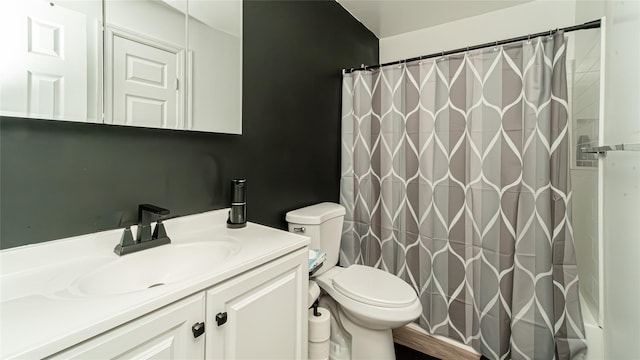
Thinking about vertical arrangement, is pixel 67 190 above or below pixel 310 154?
below

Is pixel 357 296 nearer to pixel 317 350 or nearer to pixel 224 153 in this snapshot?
pixel 317 350

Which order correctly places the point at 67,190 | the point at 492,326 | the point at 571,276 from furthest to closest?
the point at 492,326 → the point at 571,276 → the point at 67,190

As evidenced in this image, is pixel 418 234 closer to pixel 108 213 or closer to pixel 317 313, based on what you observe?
pixel 317 313

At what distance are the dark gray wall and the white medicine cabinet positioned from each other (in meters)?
0.06

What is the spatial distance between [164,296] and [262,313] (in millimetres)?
357

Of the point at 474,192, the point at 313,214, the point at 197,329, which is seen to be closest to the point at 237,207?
the point at 313,214

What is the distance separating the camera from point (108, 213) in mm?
913

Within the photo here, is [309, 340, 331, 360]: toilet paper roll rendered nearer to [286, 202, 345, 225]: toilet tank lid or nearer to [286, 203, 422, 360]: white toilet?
[286, 203, 422, 360]: white toilet

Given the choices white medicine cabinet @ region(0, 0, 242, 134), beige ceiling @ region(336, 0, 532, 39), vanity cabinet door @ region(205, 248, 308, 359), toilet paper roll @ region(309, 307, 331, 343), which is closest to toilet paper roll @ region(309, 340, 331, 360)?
toilet paper roll @ region(309, 307, 331, 343)

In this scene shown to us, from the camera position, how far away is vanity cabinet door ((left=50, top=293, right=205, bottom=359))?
510 millimetres

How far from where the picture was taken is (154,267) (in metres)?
0.89

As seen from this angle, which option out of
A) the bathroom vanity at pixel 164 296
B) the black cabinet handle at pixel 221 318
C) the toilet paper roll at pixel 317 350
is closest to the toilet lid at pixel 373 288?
the toilet paper roll at pixel 317 350

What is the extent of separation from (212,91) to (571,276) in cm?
192

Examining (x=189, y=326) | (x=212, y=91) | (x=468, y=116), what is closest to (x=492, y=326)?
(x=468, y=116)
